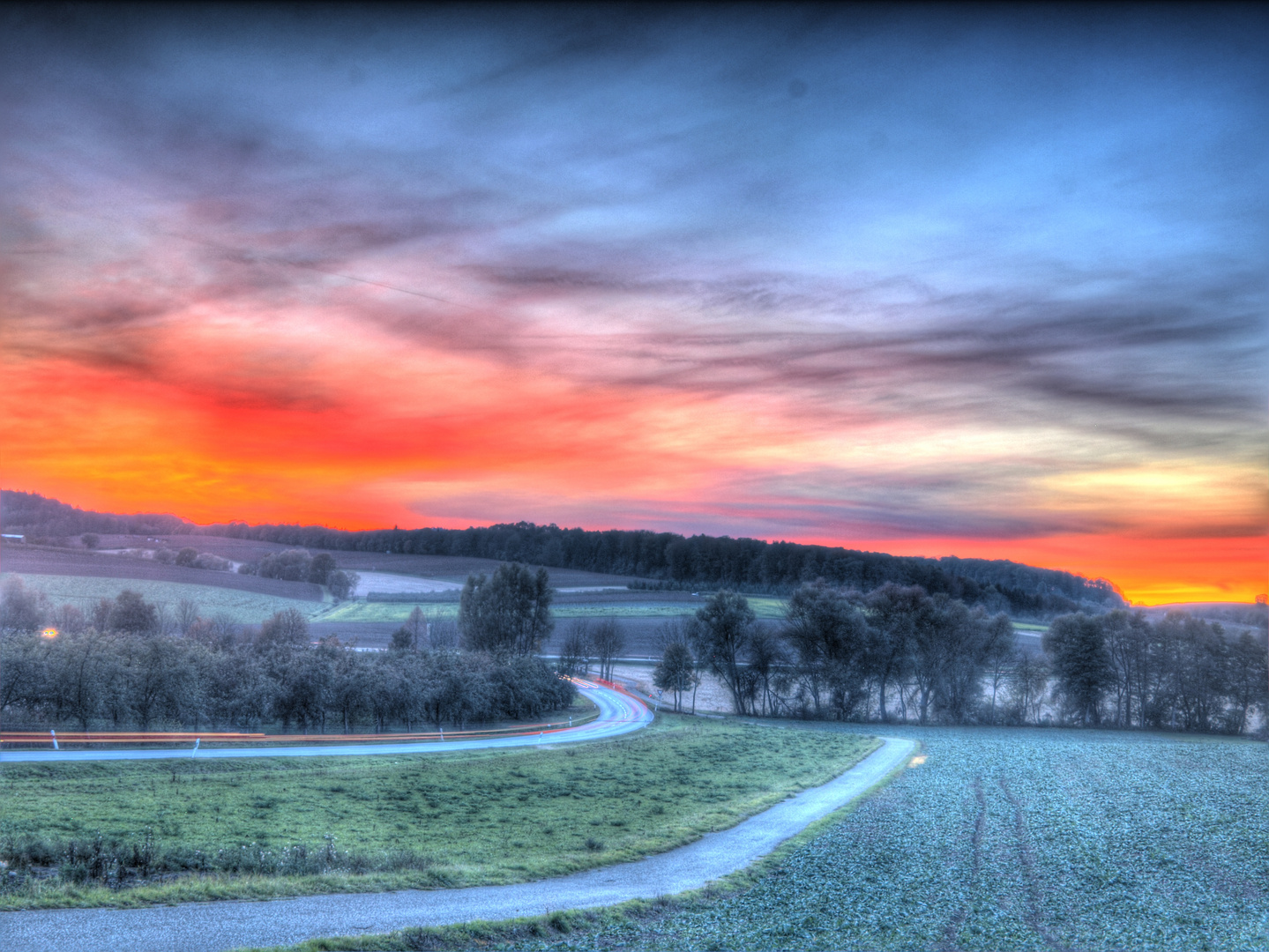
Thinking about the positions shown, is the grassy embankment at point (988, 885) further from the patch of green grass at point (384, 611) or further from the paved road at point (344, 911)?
the patch of green grass at point (384, 611)

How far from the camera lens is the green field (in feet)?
234

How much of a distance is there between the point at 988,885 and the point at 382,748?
3051cm

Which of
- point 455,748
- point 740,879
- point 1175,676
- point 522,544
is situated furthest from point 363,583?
point 740,879

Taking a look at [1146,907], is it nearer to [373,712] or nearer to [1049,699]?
[373,712]

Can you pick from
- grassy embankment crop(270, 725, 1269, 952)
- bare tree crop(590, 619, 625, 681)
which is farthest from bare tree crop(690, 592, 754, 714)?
grassy embankment crop(270, 725, 1269, 952)

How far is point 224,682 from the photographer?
4519cm

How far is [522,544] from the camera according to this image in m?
151

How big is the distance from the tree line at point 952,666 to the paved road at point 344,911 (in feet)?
170

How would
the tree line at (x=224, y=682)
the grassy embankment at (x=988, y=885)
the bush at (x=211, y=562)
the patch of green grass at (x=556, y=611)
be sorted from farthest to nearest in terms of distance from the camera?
the bush at (x=211, y=562) < the patch of green grass at (x=556, y=611) < the tree line at (x=224, y=682) < the grassy embankment at (x=988, y=885)

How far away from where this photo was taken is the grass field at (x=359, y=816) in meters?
19.7

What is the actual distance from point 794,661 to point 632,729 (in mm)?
27172

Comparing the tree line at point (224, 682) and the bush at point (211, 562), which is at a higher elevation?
the bush at point (211, 562)

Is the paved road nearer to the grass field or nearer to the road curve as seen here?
the grass field

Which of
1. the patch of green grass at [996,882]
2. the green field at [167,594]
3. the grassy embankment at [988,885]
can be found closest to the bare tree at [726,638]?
the patch of green grass at [996,882]
